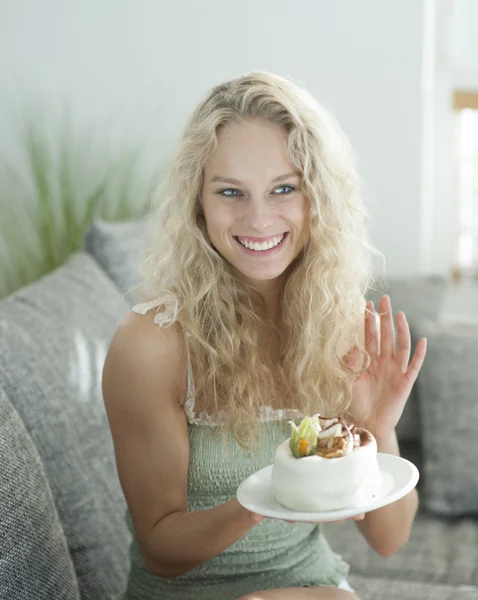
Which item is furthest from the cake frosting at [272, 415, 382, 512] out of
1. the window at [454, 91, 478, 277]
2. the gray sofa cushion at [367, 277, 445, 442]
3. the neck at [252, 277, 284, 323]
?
the window at [454, 91, 478, 277]

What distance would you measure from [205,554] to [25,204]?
6.74ft

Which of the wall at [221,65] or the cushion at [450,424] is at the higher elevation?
the wall at [221,65]

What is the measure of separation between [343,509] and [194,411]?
0.45 m


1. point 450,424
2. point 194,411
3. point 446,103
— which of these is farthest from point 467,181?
point 194,411

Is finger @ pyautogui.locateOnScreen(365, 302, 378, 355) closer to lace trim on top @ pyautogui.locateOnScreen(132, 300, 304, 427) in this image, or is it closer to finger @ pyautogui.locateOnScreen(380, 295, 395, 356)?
finger @ pyautogui.locateOnScreen(380, 295, 395, 356)

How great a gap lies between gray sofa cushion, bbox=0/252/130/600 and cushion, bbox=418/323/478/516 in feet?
2.72

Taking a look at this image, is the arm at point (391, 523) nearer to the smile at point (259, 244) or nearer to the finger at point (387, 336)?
the finger at point (387, 336)

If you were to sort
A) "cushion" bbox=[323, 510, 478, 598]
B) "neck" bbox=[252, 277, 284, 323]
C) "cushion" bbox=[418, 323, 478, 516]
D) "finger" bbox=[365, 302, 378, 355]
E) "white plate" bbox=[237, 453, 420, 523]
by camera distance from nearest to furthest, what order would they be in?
"white plate" bbox=[237, 453, 420, 523] → "finger" bbox=[365, 302, 378, 355] → "neck" bbox=[252, 277, 284, 323] → "cushion" bbox=[323, 510, 478, 598] → "cushion" bbox=[418, 323, 478, 516]

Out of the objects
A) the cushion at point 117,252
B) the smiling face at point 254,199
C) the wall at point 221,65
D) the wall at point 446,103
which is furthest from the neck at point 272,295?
the wall at point 446,103

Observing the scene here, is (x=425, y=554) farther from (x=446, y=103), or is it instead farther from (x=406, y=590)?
(x=446, y=103)

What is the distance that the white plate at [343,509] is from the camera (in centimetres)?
104

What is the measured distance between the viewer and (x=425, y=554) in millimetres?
1971

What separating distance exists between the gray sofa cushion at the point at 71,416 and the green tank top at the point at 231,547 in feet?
0.29

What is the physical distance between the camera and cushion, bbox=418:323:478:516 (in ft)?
6.98
